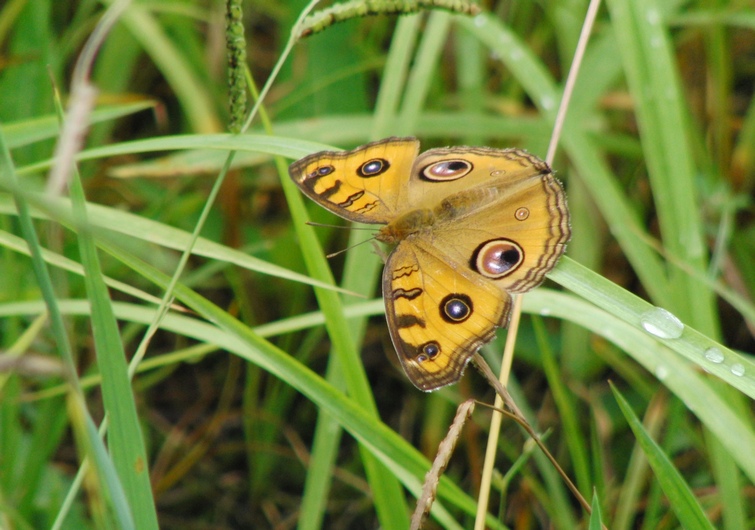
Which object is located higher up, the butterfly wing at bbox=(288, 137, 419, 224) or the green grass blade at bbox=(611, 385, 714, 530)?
the butterfly wing at bbox=(288, 137, 419, 224)

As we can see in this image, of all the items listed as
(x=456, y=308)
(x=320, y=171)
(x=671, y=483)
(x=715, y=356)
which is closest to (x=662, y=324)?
(x=715, y=356)

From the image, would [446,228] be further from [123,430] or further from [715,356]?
[123,430]

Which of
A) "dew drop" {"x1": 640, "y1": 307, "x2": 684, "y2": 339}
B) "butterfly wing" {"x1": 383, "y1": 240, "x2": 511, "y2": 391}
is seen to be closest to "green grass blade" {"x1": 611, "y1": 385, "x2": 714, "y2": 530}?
"dew drop" {"x1": 640, "y1": 307, "x2": 684, "y2": 339}

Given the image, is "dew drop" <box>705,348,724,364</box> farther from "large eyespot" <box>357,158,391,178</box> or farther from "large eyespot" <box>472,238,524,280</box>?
"large eyespot" <box>357,158,391,178</box>

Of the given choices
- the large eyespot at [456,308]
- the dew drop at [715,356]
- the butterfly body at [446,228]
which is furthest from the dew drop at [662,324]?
the large eyespot at [456,308]

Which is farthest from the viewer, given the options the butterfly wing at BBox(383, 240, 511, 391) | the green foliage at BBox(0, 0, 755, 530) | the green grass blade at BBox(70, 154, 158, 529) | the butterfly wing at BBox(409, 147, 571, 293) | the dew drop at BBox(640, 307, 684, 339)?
the green foliage at BBox(0, 0, 755, 530)

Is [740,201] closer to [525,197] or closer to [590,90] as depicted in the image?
[590,90]
